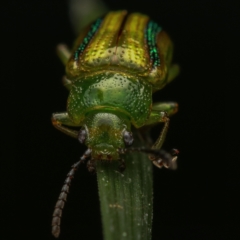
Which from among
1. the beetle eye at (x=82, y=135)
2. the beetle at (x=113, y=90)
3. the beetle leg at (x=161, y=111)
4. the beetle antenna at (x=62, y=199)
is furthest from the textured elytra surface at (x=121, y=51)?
the beetle antenna at (x=62, y=199)

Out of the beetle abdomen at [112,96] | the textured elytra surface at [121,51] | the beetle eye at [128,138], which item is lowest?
the beetle eye at [128,138]

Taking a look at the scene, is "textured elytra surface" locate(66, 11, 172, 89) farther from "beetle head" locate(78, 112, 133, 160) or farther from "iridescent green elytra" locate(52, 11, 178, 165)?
"beetle head" locate(78, 112, 133, 160)

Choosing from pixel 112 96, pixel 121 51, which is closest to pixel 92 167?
pixel 112 96

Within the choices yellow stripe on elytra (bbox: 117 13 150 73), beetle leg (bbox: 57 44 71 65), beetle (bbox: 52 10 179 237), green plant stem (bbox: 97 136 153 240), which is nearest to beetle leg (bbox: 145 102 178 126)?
beetle (bbox: 52 10 179 237)

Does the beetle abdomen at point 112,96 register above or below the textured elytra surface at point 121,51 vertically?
below

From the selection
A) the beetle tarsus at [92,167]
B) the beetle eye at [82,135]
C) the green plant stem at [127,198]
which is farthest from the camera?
the beetle eye at [82,135]

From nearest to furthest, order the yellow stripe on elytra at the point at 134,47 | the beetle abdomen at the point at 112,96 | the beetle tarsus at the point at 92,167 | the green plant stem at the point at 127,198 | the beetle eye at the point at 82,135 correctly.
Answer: the green plant stem at the point at 127,198 < the beetle tarsus at the point at 92,167 < the beetle eye at the point at 82,135 < the beetle abdomen at the point at 112,96 < the yellow stripe on elytra at the point at 134,47

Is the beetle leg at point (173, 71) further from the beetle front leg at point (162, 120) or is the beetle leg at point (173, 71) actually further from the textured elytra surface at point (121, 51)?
the beetle front leg at point (162, 120)

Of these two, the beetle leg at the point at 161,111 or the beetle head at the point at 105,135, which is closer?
the beetle head at the point at 105,135

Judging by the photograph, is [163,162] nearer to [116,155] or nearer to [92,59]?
[116,155]
